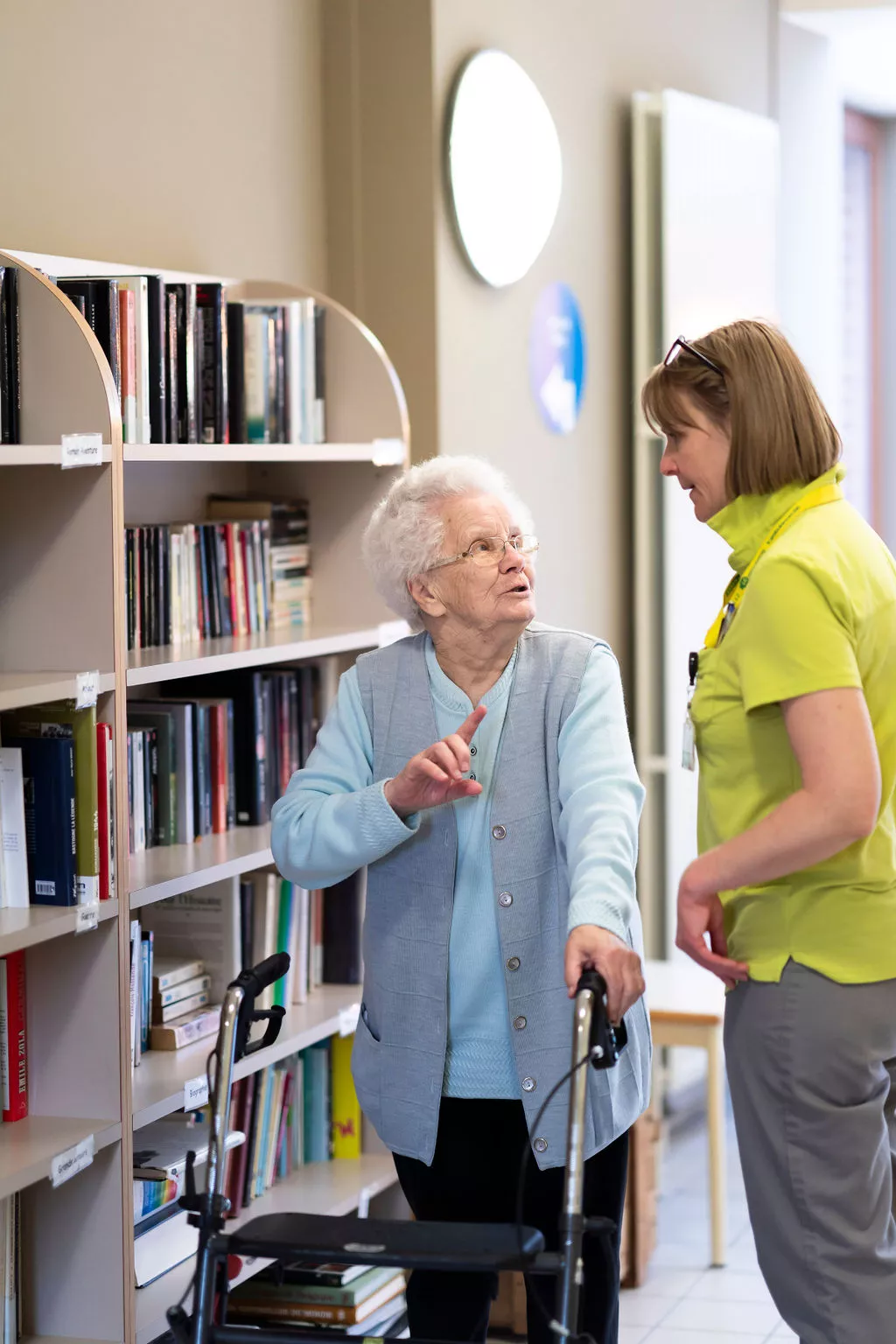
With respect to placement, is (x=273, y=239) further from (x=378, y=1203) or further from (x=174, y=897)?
(x=378, y=1203)

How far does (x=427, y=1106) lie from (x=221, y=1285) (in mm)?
375

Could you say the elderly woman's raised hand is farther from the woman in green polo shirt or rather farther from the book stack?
the book stack

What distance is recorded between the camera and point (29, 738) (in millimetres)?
2230

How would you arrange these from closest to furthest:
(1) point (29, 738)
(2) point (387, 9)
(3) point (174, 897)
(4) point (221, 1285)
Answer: (4) point (221, 1285)
(1) point (29, 738)
(3) point (174, 897)
(2) point (387, 9)

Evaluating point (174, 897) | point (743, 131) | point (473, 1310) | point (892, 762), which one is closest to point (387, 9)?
point (743, 131)

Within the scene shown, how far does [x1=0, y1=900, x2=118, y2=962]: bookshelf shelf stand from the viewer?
208 cm

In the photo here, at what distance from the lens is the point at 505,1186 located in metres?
2.06

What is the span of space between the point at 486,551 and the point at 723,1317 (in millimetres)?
1846

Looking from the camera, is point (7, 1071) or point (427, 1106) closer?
point (427, 1106)

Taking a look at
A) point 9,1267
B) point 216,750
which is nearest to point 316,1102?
point 216,750

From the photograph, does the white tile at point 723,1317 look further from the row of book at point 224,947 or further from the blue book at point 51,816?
the blue book at point 51,816

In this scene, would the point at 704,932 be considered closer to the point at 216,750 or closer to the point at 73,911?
the point at 73,911

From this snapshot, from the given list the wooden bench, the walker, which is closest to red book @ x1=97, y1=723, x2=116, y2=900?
the walker

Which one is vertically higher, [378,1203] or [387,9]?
[387,9]
